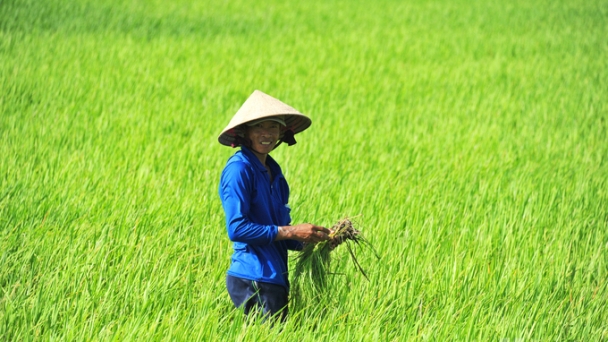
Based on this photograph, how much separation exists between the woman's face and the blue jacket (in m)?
0.03

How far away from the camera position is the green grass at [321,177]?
2852 mm

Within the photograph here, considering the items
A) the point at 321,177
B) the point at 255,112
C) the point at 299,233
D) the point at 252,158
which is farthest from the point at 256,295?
the point at 321,177

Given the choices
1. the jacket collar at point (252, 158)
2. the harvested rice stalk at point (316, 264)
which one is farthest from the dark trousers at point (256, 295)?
the jacket collar at point (252, 158)

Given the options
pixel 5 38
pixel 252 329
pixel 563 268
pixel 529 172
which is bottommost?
pixel 252 329

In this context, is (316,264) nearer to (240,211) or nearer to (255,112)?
(240,211)

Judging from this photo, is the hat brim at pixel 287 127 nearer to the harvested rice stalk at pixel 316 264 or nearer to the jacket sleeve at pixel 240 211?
the jacket sleeve at pixel 240 211

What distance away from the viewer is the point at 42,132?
212 inches

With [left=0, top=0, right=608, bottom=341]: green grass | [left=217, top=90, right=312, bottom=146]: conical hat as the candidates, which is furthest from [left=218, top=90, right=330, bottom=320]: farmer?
[left=0, top=0, right=608, bottom=341]: green grass

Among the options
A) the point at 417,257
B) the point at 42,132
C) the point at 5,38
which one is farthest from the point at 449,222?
the point at 5,38

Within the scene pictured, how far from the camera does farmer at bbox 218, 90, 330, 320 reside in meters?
2.43

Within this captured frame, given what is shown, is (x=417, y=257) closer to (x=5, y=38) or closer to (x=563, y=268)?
(x=563, y=268)

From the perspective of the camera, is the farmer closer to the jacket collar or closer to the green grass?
the jacket collar

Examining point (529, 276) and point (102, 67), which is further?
point (102, 67)

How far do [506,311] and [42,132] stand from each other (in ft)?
11.8
